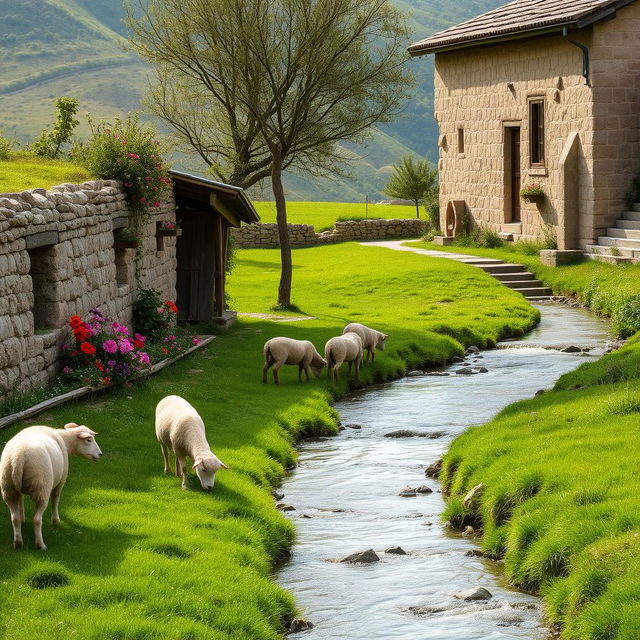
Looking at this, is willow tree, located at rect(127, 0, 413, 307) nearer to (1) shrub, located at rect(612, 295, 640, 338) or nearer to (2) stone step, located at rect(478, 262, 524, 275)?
(2) stone step, located at rect(478, 262, 524, 275)

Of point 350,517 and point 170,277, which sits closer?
point 350,517

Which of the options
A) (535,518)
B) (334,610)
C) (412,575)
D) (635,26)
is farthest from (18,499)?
(635,26)

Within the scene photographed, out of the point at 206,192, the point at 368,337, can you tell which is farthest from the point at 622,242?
the point at 206,192

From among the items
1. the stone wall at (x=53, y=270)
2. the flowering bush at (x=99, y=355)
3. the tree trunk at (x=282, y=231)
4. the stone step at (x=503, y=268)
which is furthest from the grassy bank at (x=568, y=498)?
the stone step at (x=503, y=268)

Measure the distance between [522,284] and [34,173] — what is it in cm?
1581

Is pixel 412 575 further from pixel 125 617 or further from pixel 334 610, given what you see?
pixel 125 617

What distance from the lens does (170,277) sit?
886 inches

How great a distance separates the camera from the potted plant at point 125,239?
18281 mm

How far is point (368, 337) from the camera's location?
20.4 meters

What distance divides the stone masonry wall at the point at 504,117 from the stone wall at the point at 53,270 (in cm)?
1668

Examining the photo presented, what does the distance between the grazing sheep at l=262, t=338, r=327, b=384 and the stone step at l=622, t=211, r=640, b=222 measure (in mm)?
14657

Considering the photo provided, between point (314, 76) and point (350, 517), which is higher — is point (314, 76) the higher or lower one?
the higher one

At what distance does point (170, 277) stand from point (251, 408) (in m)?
6.88

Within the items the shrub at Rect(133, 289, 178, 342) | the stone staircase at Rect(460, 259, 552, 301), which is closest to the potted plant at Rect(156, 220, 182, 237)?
the shrub at Rect(133, 289, 178, 342)
